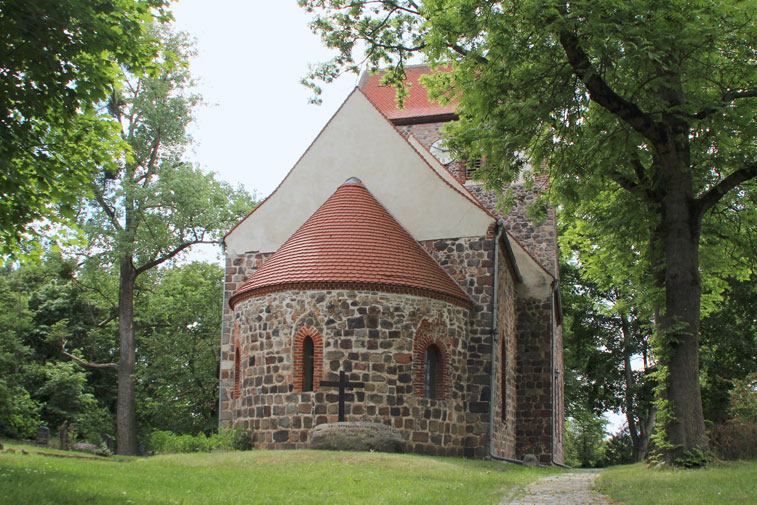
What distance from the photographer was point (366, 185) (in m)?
18.7

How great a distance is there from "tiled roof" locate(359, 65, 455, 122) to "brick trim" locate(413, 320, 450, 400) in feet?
42.4

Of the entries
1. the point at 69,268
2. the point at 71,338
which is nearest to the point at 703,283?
the point at 69,268

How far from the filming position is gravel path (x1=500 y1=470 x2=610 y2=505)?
349 inches

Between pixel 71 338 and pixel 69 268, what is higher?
pixel 69 268

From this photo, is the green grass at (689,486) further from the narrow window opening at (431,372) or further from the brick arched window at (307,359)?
the brick arched window at (307,359)

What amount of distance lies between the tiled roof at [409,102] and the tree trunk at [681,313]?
1555 cm

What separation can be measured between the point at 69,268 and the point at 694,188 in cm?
2193

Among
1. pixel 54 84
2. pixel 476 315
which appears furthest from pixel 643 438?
pixel 54 84

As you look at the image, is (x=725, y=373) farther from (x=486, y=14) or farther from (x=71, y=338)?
(x=71, y=338)

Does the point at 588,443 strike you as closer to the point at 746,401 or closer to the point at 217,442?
the point at 746,401

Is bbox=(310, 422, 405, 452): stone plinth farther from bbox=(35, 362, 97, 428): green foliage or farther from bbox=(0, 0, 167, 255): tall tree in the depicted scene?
bbox=(35, 362, 97, 428): green foliage

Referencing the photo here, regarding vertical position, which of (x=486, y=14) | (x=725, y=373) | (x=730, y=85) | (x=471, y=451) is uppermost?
(x=486, y=14)

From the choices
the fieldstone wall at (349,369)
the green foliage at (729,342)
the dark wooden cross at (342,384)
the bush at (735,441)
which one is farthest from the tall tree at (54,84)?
the green foliage at (729,342)

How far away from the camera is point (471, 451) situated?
1636 cm
